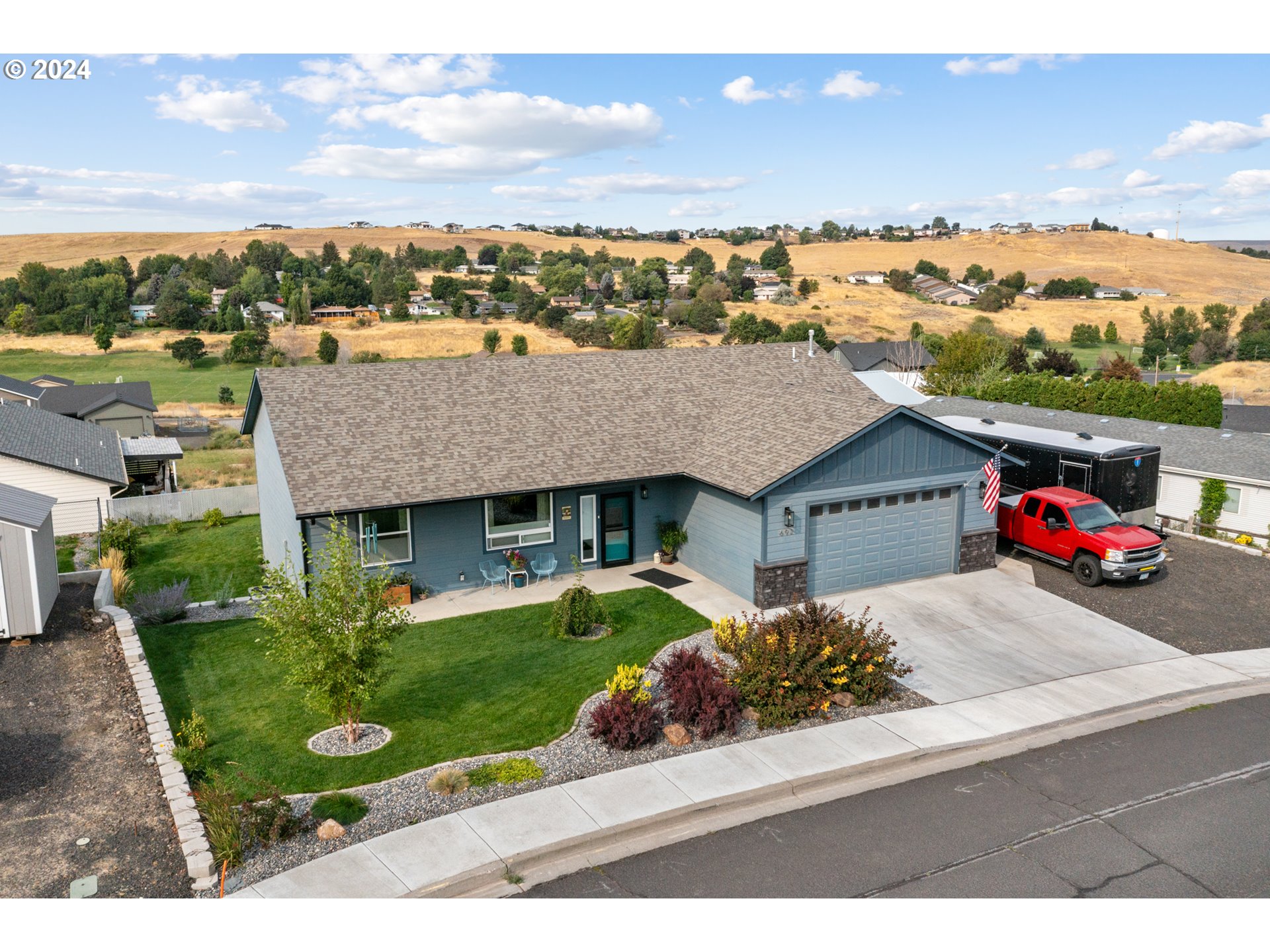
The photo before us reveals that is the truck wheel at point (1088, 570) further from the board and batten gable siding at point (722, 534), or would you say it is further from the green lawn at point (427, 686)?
the green lawn at point (427, 686)

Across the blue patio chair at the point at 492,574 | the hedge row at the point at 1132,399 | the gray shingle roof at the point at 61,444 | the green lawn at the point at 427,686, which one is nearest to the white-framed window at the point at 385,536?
the blue patio chair at the point at 492,574

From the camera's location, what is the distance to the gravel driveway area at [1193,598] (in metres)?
17.2

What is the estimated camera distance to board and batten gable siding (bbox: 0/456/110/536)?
86.6 feet

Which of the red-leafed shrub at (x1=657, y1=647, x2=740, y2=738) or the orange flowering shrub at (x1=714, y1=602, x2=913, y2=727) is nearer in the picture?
the red-leafed shrub at (x1=657, y1=647, x2=740, y2=738)

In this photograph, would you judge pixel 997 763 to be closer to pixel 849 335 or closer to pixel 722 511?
pixel 722 511

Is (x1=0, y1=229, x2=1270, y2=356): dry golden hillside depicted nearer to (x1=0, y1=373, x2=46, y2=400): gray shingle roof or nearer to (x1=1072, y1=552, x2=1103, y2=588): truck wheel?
(x1=0, y1=373, x2=46, y2=400): gray shingle roof

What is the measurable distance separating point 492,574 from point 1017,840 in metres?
12.3

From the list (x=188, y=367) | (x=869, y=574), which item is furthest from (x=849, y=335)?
(x=869, y=574)

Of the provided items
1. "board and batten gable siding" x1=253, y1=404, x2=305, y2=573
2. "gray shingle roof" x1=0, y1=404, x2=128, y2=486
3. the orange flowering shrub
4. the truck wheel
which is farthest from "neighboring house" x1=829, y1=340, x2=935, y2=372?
the orange flowering shrub

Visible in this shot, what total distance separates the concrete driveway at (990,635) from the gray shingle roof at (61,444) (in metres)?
23.9

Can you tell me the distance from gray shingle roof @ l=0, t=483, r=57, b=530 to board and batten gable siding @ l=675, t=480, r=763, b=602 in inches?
518

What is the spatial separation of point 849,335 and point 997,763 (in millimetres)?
90019

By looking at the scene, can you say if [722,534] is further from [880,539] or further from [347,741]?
[347,741]

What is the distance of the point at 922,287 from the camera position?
130750 mm
